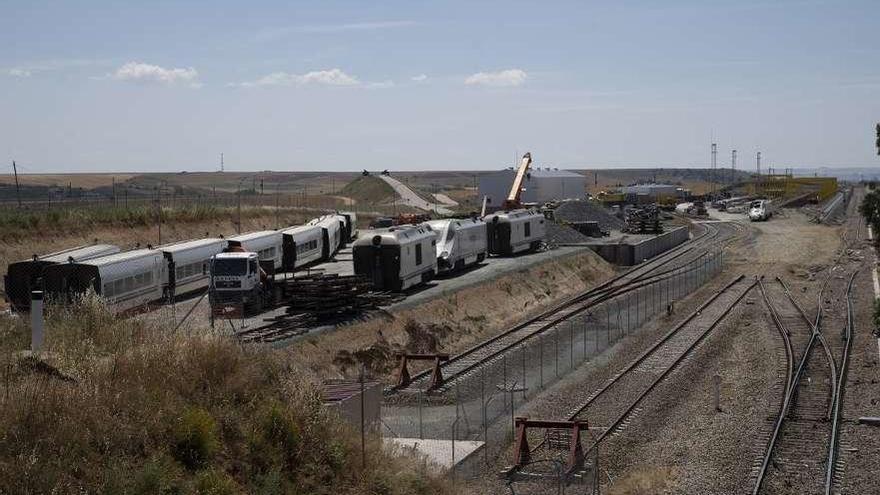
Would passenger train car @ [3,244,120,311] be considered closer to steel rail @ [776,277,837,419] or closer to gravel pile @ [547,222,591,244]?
steel rail @ [776,277,837,419]

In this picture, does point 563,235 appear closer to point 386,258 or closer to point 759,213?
point 386,258

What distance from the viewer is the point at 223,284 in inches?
1316

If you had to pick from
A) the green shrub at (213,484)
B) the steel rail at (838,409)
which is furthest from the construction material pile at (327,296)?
the green shrub at (213,484)

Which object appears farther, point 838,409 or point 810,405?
point 810,405

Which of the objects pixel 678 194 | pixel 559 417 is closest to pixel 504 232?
pixel 559 417

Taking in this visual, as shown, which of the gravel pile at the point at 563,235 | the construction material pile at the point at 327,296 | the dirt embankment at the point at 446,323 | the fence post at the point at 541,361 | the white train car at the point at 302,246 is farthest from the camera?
the gravel pile at the point at 563,235

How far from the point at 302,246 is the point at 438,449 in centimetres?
2827

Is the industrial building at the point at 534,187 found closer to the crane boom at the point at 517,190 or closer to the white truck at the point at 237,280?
the crane boom at the point at 517,190

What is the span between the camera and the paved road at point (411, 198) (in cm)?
11306

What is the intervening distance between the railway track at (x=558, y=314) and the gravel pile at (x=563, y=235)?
18.4 feet

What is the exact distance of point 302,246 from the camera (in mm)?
48406

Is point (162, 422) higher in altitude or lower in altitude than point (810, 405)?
higher

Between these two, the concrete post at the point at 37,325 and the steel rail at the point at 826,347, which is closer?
the concrete post at the point at 37,325

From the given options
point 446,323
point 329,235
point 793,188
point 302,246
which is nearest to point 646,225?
point 329,235
